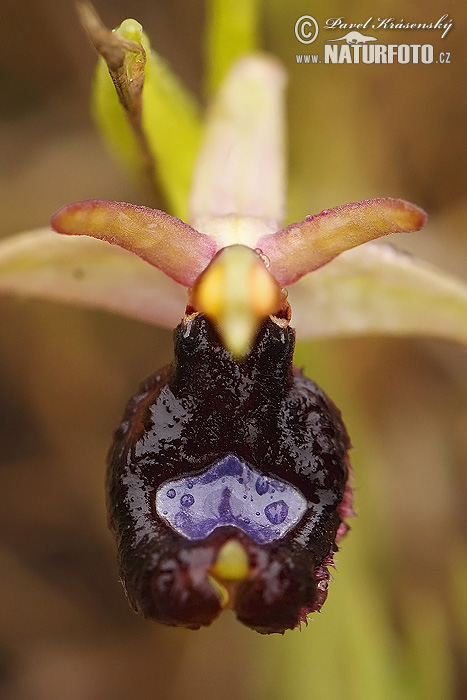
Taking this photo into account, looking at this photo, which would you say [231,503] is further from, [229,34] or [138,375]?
[138,375]

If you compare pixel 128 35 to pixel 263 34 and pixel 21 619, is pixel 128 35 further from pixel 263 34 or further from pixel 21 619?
pixel 21 619

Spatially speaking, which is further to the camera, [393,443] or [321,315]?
[393,443]

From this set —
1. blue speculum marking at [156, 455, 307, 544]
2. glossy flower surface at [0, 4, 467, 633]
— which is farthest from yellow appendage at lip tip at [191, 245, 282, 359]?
blue speculum marking at [156, 455, 307, 544]

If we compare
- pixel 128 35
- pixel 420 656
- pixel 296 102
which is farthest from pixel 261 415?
pixel 296 102

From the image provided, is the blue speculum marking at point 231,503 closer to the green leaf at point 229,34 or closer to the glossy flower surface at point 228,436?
the glossy flower surface at point 228,436

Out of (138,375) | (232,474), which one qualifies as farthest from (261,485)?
(138,375)

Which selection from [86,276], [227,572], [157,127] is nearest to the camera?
[227,572]
